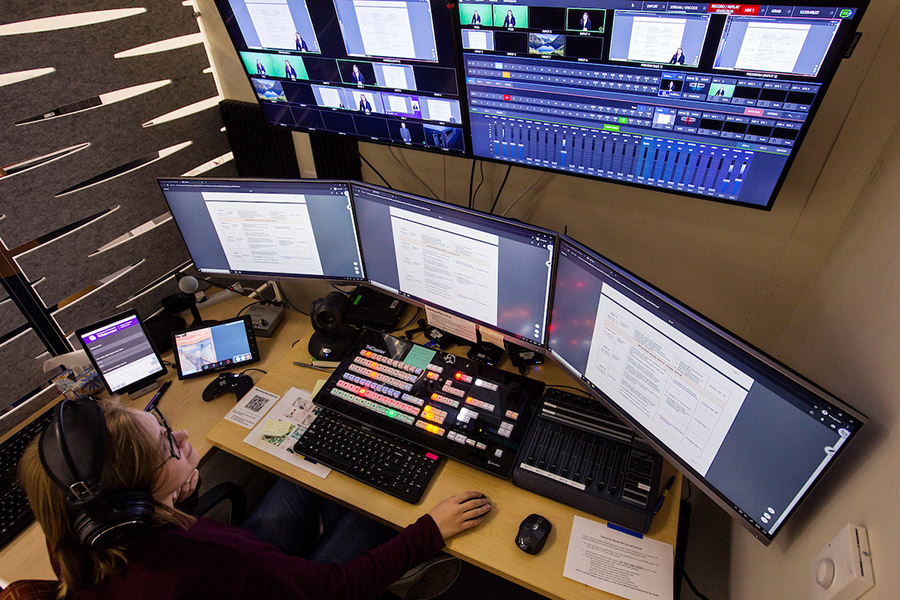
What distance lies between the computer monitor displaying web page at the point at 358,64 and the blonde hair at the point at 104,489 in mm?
956

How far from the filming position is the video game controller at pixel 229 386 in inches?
59.2

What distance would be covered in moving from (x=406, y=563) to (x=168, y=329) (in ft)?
3.74

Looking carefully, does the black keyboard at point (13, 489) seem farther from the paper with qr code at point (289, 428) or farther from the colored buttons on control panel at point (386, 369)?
the colored buttons on control panel at point (386, 369)

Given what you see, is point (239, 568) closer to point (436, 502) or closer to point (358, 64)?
point (436, 502)

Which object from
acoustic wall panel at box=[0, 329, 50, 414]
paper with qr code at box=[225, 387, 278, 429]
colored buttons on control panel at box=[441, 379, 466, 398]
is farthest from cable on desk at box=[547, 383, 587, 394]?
acoustic wall panel at box=[0, 329, 50, 414]

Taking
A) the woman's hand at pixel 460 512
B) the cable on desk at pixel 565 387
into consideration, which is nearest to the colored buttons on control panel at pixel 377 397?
the woman's hand at pixel 460 512

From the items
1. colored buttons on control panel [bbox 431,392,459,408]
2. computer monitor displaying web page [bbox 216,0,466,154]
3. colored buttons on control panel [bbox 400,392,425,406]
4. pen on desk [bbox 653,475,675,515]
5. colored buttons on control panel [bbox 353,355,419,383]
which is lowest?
pen on desk [bbox 653,475,675,515]

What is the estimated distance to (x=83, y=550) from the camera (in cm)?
86

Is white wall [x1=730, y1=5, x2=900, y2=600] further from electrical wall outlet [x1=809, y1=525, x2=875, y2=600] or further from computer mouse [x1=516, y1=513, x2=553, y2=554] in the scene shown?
computer mouse [x1=516, y1=513, x2=553, y2=554]

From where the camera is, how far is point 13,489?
131 centimetres

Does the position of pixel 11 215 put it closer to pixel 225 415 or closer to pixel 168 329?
pixel 168 329

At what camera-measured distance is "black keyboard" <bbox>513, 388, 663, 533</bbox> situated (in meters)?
1.10

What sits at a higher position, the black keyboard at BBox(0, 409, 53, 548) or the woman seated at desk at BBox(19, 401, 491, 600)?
the woman seated at desk at BBox(19, 401, 491, 600)

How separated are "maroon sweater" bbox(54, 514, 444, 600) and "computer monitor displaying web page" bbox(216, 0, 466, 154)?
3.30 feet
